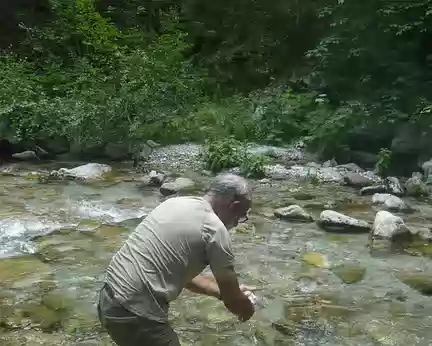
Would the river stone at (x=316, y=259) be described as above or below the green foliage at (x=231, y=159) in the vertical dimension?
above

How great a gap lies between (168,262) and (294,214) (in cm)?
529

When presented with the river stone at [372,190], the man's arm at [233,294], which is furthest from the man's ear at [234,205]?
the river stone at [372,190]

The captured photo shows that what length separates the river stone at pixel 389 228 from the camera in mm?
7011

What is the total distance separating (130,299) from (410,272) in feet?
13.1

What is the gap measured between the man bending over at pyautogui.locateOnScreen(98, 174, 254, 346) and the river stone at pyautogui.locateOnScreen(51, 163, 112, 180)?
24.7 ft

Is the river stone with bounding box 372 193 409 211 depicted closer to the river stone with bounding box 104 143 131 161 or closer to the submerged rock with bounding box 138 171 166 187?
the submerged rock with bounding box 138 171 166 187

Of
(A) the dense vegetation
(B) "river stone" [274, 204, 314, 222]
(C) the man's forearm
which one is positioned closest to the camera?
(C) the man's forearm

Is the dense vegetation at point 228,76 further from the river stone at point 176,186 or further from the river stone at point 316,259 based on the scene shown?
the river stone at point 316,259

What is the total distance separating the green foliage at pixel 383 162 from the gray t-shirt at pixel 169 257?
818cm

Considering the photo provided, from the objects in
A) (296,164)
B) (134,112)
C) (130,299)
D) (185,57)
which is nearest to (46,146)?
(134,112)

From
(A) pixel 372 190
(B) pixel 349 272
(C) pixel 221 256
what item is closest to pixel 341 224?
(B) pixel 349 272

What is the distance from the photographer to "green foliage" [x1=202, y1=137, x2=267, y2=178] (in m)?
10.4

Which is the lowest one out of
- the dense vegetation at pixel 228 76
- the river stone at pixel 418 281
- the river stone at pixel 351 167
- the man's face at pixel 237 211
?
the river stone at pixel 351 167

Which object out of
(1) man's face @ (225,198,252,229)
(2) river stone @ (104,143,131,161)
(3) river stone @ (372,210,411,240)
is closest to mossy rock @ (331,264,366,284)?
(3) river stone @ (372,210,411,240)
